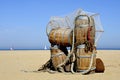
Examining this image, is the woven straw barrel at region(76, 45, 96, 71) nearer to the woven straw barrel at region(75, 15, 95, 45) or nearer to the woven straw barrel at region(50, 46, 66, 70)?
the woven straw barrel at region(75, 15, 95, 45)

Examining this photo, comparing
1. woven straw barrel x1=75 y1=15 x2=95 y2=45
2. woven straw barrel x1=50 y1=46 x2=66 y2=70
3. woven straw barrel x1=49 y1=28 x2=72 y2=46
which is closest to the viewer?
woven straw barrel x1=75 y1=15 x2=95 y2=45

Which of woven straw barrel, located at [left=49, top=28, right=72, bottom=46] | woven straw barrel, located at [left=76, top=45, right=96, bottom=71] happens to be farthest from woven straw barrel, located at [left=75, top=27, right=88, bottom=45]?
woven straw barrel, located at [left=49, top=28, right=72, bottom=46]

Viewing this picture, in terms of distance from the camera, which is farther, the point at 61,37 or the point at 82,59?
the point at 61,37

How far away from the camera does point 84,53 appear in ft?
52.4

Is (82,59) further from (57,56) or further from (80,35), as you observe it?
(57,56)

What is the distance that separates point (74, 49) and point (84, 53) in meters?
0.69

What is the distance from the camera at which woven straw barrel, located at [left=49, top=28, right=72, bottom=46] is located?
16438mm

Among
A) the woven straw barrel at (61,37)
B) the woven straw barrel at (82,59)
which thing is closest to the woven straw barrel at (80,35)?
the woven straw barrel at (82,59)

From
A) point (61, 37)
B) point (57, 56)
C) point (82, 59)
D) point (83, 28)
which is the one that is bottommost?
point (82, 59)

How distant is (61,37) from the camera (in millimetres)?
16516

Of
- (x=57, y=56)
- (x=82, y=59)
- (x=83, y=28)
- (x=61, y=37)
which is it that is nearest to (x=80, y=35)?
(x=83, y=28)

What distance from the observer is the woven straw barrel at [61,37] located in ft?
53.9

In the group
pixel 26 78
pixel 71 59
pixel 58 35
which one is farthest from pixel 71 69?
pixel 26 78

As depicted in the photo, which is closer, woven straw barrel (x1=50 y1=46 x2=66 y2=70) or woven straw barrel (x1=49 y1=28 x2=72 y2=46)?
woven straw barrel (x1=49 y1=28 x2=72 y2=46)
